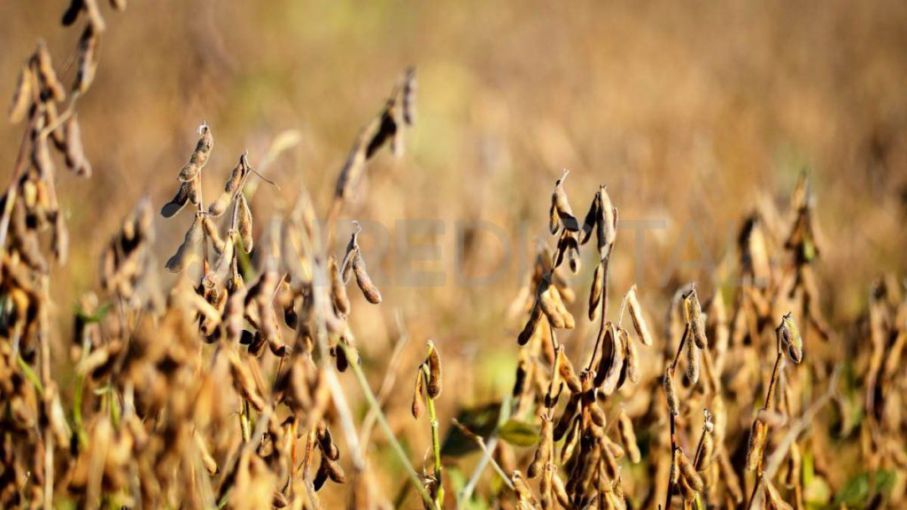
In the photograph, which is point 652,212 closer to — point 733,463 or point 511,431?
point 733,463

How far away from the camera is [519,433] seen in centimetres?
120

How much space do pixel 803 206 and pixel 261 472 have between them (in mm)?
1081

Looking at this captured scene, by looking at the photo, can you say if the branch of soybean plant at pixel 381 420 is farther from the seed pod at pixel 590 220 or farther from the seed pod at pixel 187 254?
the seed pod at pixel 590 220

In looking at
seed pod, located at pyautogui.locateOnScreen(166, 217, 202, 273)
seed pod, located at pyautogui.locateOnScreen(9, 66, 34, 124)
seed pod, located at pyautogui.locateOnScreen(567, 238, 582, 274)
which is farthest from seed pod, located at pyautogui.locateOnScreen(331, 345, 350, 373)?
seed pod, located at pyautogui.locateOnScreen(9, 66, 34, 124)

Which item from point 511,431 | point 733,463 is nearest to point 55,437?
point 511,431

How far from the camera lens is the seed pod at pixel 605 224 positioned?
1.04 m

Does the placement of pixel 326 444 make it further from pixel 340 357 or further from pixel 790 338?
pixel 790 338

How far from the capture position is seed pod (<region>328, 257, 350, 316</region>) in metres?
1.02

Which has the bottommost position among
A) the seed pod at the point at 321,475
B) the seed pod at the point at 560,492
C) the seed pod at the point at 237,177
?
the seed pod at the point at 560,492

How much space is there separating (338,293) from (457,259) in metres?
1.63

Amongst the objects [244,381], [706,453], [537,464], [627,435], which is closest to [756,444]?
[706,453]

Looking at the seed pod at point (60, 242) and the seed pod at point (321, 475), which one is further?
the seed pod at point (60, 242)

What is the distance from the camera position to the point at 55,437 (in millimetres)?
1207

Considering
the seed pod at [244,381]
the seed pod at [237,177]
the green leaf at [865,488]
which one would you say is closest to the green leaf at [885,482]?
the green leaf at [865,488]
